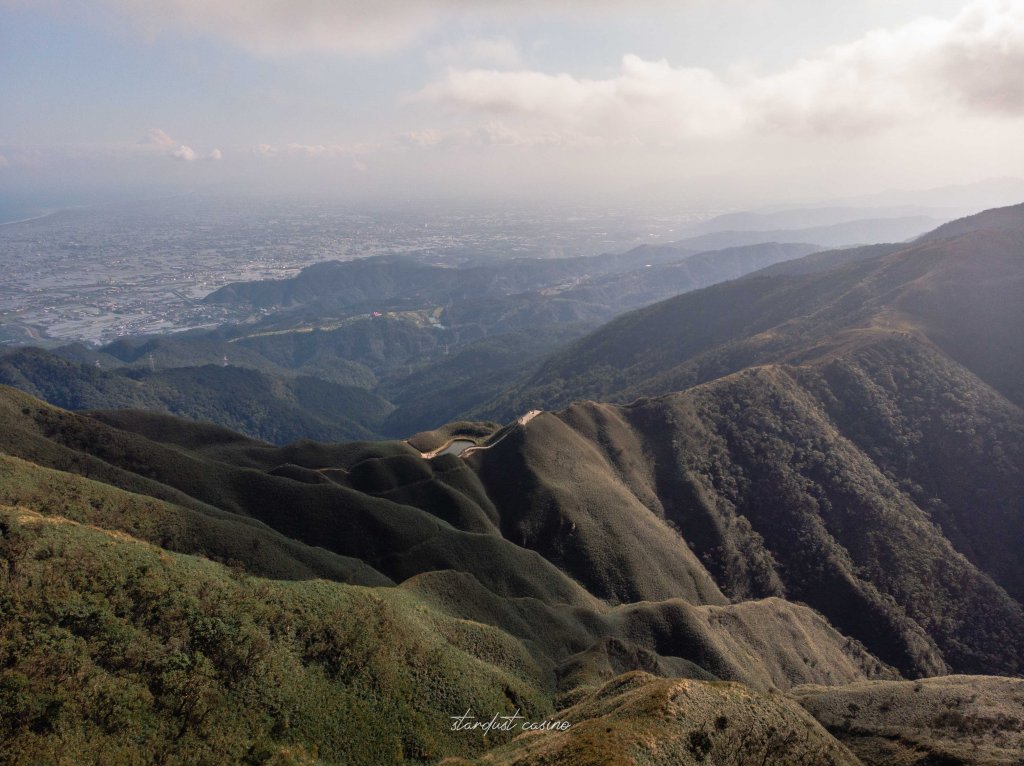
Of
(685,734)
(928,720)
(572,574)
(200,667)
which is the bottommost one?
(572,574)

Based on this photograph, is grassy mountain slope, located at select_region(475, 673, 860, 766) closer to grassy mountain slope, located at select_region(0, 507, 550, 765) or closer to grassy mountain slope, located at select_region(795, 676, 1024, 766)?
grassy mountain slope, located at select_region(795, 676, 1024, 766)

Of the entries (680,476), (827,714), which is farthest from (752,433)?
(827,714)

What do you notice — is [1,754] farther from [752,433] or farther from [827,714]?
[752,433]

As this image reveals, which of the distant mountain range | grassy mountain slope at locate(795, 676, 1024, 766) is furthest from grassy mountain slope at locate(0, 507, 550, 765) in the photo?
grassy mountain slope at locate(795, 676, 1024, 766)

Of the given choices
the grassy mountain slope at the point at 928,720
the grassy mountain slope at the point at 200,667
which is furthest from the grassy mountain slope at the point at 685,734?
the grassy mountain slope at the point at 200,667

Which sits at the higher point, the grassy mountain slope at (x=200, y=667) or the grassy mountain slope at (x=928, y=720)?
the grassy mountain slope at (x=200, y=667)

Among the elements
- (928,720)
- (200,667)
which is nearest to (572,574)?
(928,720)

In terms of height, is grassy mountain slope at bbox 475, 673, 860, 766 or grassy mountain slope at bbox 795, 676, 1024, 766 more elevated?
grassy mountain slope at bbox 475, 673, 860, 766

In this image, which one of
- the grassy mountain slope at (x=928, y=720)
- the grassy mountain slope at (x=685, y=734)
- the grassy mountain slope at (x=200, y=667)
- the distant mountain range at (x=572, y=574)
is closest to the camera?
the grassy mountain slope at (x=200, y=667)

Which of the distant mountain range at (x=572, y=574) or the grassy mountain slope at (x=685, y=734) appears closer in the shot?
the grassy mountain slope at (x=685, y=734)

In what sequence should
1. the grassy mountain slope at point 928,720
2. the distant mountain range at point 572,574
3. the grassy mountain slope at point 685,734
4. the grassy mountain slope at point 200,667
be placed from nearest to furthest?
the grassy mountain slope at point 200,667, the grassy mountain slope at point 685,734, the distant mountain range at point 572,574, the grassy mountain slope at point 928,720

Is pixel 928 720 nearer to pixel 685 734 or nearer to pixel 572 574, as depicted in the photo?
pixel 685 734

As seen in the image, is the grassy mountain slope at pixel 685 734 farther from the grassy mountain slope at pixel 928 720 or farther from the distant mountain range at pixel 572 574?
the grassy mountain slope at pixel 928 720
